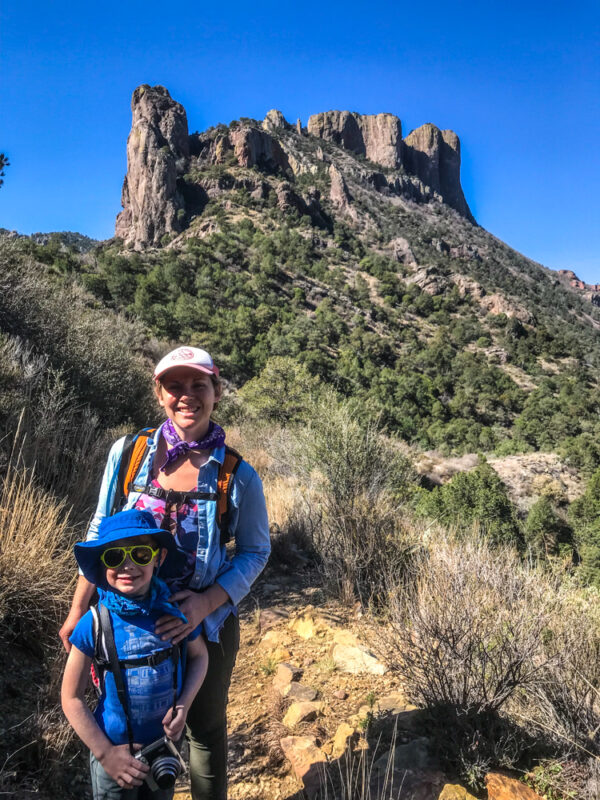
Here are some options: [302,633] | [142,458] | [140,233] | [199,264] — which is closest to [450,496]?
[302,633]

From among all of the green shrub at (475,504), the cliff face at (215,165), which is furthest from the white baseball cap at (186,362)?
the cliff face at (215,165)

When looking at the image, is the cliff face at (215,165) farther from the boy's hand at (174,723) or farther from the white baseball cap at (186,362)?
the boy's hand at (174,723)

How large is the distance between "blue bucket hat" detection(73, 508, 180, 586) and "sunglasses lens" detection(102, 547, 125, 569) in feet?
0.06

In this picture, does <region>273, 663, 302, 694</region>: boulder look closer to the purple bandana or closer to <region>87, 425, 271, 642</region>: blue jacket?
<region>87, 425, 271, 642</region>: blue jacket

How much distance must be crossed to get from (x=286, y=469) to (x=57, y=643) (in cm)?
520

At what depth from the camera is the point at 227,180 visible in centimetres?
5194

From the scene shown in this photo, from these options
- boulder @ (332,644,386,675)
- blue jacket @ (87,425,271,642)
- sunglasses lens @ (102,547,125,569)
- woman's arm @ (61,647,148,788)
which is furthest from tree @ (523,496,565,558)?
sunglasses lens @ (102,547,125,569)

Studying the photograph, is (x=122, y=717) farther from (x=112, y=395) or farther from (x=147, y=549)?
(x=112, y=395)

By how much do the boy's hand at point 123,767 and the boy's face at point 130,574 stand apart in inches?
15.4

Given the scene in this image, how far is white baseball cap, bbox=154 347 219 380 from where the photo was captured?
4.48ft

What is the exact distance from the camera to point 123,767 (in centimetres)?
107

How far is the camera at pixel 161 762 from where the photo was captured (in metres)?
1.10

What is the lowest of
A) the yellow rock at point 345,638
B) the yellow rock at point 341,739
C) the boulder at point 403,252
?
the yellow rock at point 341,739

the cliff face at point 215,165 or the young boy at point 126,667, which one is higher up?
the cliff face at point 215,165
